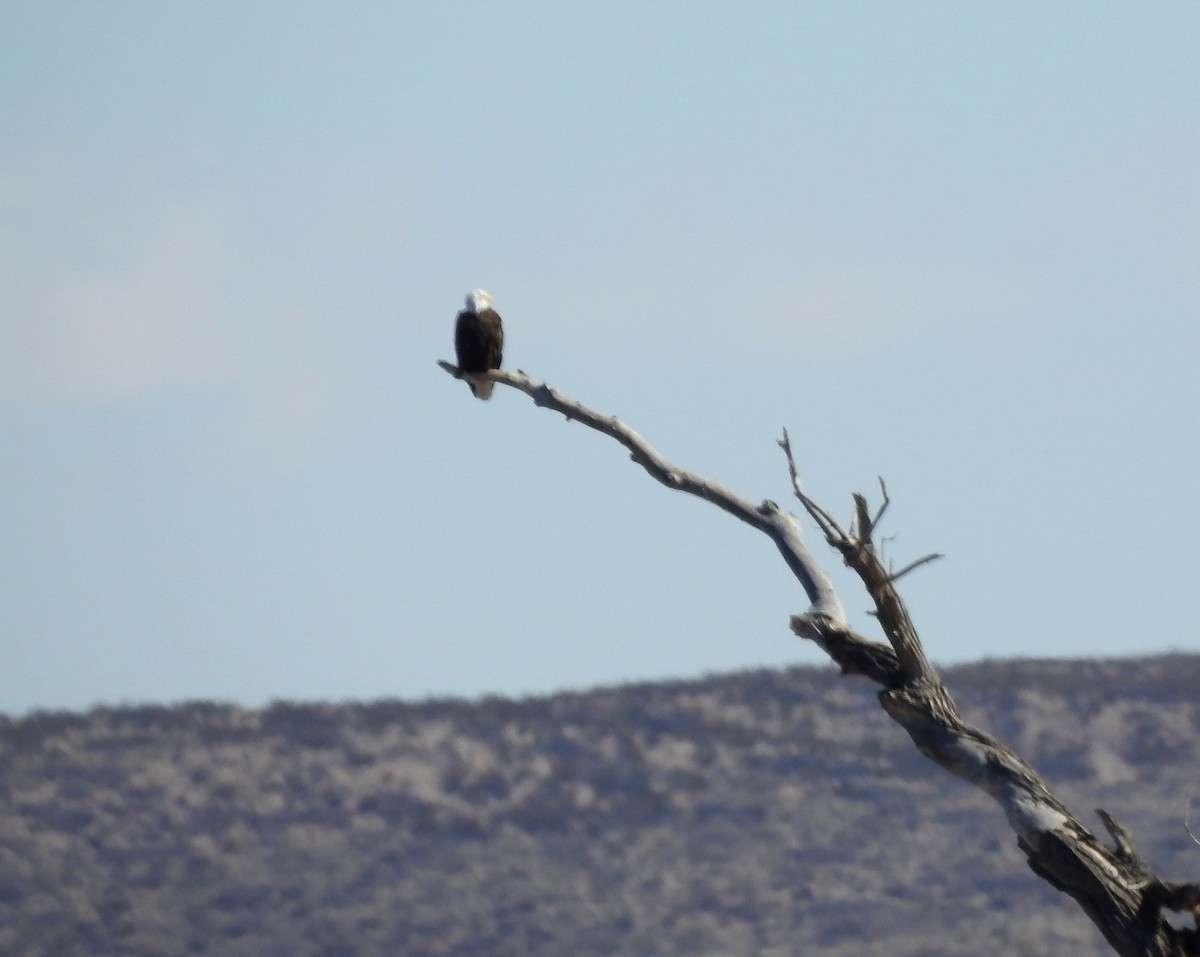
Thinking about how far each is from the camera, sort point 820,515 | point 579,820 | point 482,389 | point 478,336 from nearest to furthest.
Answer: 1. point 820,515
2. point 482,389
3. point 478,336
4. point 579,820

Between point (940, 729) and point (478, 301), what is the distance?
7084mm

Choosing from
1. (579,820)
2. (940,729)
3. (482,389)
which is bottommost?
(940,729)

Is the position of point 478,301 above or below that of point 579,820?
above

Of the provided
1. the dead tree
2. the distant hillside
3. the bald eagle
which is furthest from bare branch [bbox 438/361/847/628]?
the distant hillside

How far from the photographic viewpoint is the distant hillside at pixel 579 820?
35688mm

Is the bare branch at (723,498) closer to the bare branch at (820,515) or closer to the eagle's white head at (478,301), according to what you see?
the bare branch at (820,515)

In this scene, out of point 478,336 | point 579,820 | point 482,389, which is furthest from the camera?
point 579,820

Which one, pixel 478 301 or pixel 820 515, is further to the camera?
pixel 478 301

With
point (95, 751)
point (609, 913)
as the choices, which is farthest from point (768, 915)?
point (95, 751)

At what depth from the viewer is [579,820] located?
3981cm

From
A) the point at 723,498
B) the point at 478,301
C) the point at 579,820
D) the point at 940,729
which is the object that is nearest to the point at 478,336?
the point at 478,301

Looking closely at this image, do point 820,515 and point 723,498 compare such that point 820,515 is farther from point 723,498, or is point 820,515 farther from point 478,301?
point 478,301

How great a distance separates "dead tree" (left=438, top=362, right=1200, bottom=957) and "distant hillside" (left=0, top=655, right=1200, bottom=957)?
2705 centimetres

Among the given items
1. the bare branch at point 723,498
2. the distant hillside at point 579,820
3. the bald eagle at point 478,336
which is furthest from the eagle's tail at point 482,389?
the distant hillside at point 579,820
